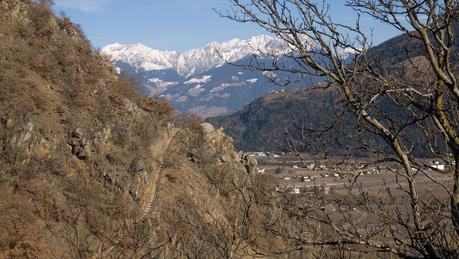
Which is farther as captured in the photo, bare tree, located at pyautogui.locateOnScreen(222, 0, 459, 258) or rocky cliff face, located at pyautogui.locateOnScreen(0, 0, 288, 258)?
rocky cliff face, located at pyautogui.locateOnScreen(0, 0, 288, 258)

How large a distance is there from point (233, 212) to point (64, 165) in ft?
35.1

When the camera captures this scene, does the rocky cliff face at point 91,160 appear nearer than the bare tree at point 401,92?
No

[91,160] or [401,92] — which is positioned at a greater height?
[401,92]

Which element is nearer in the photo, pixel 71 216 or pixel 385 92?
pixel 385 92

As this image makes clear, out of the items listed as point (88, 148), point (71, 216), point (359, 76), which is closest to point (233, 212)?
point (88, 148)

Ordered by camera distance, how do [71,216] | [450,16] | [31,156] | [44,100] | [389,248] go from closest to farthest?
[450,16] < [389,248] < [71,216] < [31,156] < [44,100]

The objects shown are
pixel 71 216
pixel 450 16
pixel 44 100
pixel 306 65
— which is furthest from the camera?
pixel 44 100

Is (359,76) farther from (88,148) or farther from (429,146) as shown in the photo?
(88,148)

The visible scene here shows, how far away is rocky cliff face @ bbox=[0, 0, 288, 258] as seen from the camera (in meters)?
17.3

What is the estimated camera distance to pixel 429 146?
194 inches

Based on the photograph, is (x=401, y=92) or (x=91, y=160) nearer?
(x=401, y=92)

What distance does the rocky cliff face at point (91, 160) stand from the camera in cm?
1730

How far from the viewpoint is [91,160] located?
22969mm

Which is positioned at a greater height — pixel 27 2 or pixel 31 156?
pixel 27 2
